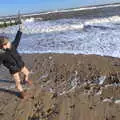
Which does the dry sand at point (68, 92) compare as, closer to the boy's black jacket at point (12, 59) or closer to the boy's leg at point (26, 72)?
the boy's leg at point (26, 72)

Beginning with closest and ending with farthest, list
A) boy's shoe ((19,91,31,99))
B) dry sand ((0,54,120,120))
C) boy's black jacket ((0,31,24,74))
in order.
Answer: dry sand ((0,54,120,120)), boy's shoe ((19,91,31,99)), boy's black jacket ((0,31,24,74))

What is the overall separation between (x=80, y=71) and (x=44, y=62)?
7.66 feet

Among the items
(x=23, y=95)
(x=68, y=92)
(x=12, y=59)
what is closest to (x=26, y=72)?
(x=12, y=59)

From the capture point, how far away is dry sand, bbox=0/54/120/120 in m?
7.39

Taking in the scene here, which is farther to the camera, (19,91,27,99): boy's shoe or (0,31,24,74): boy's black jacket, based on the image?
(0,31,24,74): boy's black jacket

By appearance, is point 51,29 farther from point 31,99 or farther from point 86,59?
point 31,99

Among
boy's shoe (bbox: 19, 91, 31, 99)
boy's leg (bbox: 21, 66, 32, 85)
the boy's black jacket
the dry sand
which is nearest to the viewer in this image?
the dry sand

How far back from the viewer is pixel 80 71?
10516mm

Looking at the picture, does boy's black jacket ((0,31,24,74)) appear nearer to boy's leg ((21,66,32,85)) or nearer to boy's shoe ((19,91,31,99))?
boy's leg ((21,66,32,85))

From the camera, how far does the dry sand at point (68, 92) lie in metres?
7.39

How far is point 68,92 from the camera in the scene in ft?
28.8

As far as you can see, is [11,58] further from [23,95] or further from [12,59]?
[23,95]

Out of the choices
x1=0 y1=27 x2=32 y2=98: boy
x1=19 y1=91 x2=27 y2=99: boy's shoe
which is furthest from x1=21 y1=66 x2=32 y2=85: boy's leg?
x1=19 y1=91 x2=27 y2=99: boy's shoe

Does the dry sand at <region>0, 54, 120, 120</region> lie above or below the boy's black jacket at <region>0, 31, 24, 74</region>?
below
